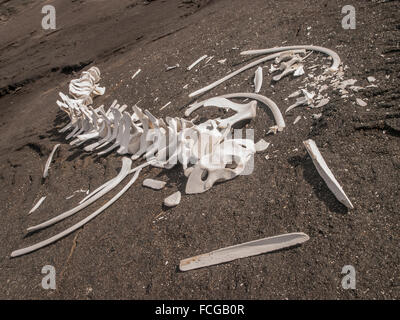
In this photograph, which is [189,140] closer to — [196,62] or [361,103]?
[361,103]

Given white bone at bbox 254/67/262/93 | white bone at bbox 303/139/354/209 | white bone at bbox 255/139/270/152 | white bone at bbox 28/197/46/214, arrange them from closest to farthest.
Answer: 1. white bone at bbox 303/139/354/209
2. white bone at bbox 255/139/270/152
3. white bone at bbox 28/197/46/214
4. white bone at bbox 254/67/262/93

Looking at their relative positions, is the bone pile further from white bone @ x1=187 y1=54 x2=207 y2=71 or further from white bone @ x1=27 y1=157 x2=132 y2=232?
white bone @ x1=187 y1=54 x2=207 y2=71

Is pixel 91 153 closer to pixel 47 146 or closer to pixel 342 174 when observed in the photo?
pixel 47 146

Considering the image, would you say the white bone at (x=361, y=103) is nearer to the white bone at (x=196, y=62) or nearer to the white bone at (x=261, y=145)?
the white bone at (x=261, y=145)

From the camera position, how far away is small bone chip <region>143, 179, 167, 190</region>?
10.3 ft

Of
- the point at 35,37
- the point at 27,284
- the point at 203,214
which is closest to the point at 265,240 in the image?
the point at 203,214

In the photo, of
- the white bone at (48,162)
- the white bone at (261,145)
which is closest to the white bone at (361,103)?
the white bone at (261,145)

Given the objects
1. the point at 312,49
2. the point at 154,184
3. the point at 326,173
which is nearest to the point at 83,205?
the point at 154,184

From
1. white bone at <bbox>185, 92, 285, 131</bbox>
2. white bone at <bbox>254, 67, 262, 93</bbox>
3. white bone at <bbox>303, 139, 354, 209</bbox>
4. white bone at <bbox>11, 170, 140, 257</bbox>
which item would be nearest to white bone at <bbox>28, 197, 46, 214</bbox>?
white bone at <bbox>11, 170, 140, 257</bbox>

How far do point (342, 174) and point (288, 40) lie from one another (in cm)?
294

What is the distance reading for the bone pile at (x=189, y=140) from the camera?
2880 mm

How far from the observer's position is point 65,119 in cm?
572

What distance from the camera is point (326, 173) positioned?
2.44m

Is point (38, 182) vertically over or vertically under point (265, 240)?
under
